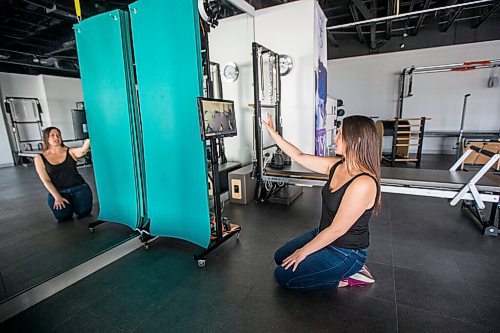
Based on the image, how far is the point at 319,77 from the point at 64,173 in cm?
391

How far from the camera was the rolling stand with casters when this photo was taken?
199 centimetres

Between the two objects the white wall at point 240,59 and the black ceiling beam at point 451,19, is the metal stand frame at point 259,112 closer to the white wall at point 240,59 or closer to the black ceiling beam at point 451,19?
the white wall at point 240,59

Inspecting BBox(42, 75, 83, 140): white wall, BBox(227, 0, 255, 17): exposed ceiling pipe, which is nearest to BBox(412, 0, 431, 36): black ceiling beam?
BBox(227, 0, 255, 17): exposed ceiling pipe

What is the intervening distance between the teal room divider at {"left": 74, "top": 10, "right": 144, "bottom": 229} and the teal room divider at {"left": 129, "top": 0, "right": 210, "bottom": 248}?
0.17 meters

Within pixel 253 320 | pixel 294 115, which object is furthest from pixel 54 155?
pixel 294 115

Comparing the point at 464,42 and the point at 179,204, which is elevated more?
the point at 464,42

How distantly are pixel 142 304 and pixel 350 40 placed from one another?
9.25 m

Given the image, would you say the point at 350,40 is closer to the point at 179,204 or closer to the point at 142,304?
the point at 179,204

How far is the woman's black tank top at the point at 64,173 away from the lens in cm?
211

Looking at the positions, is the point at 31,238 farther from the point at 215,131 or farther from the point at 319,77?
the point at 319,77

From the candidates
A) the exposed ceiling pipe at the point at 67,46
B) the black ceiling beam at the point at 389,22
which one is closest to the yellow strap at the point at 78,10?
the exposed ceiling pipe at the point at 67,46

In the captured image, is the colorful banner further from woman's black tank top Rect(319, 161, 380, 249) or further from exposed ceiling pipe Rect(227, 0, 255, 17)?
woman's black tank top Rect(319, 161, 380, 249)

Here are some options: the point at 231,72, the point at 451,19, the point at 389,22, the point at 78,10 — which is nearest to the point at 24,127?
the point at 78,10

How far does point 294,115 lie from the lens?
4371 millimetres
